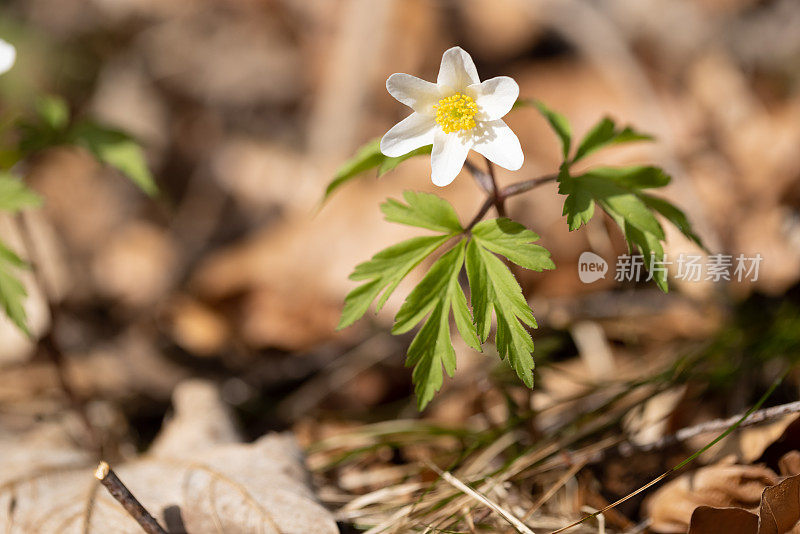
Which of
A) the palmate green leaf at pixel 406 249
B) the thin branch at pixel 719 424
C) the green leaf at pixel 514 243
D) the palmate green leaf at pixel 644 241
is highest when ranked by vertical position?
the palmate green leaf at pixel 406 249

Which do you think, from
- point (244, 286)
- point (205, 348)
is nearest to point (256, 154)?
point (244, 286)

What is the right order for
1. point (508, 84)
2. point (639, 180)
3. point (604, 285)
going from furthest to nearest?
1. point (604, 285)
2. point (639, 180)
3. point (508, 84)

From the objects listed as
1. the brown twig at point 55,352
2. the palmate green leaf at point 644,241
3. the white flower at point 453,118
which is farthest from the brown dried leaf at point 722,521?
the brown twig at point 55,352

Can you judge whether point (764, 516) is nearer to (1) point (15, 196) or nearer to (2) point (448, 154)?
(2) point (448, 154)

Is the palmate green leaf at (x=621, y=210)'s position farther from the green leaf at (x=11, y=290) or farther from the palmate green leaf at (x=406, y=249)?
the green leaf at (x=11, y=290)

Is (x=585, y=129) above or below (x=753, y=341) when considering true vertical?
above

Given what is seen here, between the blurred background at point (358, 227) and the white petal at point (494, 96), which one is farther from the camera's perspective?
the blurred background at point (358, 227)

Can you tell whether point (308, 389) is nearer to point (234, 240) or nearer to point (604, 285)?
point (234, 240)
